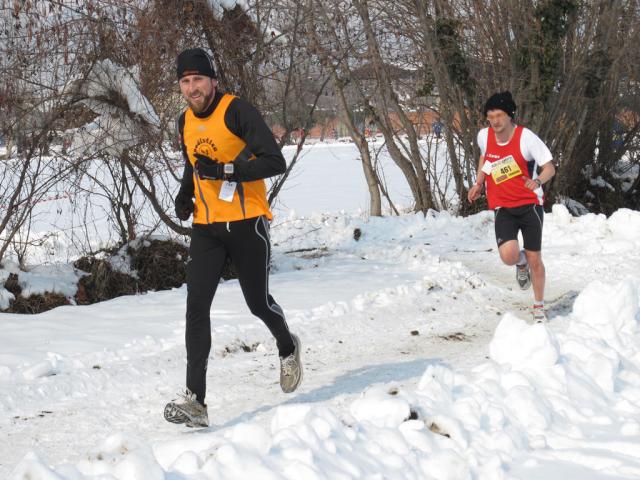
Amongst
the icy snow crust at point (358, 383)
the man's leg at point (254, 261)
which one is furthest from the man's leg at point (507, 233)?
the man's leg at point (254, 261)

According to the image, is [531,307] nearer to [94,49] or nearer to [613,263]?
[613,263]

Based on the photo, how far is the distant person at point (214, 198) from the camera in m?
4.47

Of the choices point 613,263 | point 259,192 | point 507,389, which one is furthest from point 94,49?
Result: point 613,263

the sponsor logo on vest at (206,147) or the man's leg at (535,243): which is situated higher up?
the sponsor logo on vest at (206,147)

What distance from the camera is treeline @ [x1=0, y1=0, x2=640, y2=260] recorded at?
7.77 meters

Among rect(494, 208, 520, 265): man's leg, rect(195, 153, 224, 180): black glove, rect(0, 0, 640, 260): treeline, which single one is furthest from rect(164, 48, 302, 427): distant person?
rect(0, 0, 640, 260): treeline

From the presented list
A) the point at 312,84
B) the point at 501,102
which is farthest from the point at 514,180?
the point at 312,84

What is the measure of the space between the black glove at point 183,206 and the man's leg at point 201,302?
12 centimetres

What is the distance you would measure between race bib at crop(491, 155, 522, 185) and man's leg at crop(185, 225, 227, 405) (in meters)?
3.08

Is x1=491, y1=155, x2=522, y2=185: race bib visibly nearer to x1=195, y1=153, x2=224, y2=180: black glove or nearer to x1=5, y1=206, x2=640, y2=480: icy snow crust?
x1=5, y1=206, x2=640, y2=480: icy snow crust

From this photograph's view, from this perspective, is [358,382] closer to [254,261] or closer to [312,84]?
[254,261]

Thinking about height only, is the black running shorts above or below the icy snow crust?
above

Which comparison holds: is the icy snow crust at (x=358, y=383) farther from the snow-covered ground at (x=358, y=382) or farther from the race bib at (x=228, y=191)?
the race bib at (x=228, y=191)

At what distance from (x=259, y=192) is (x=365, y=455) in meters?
A: 1.70
